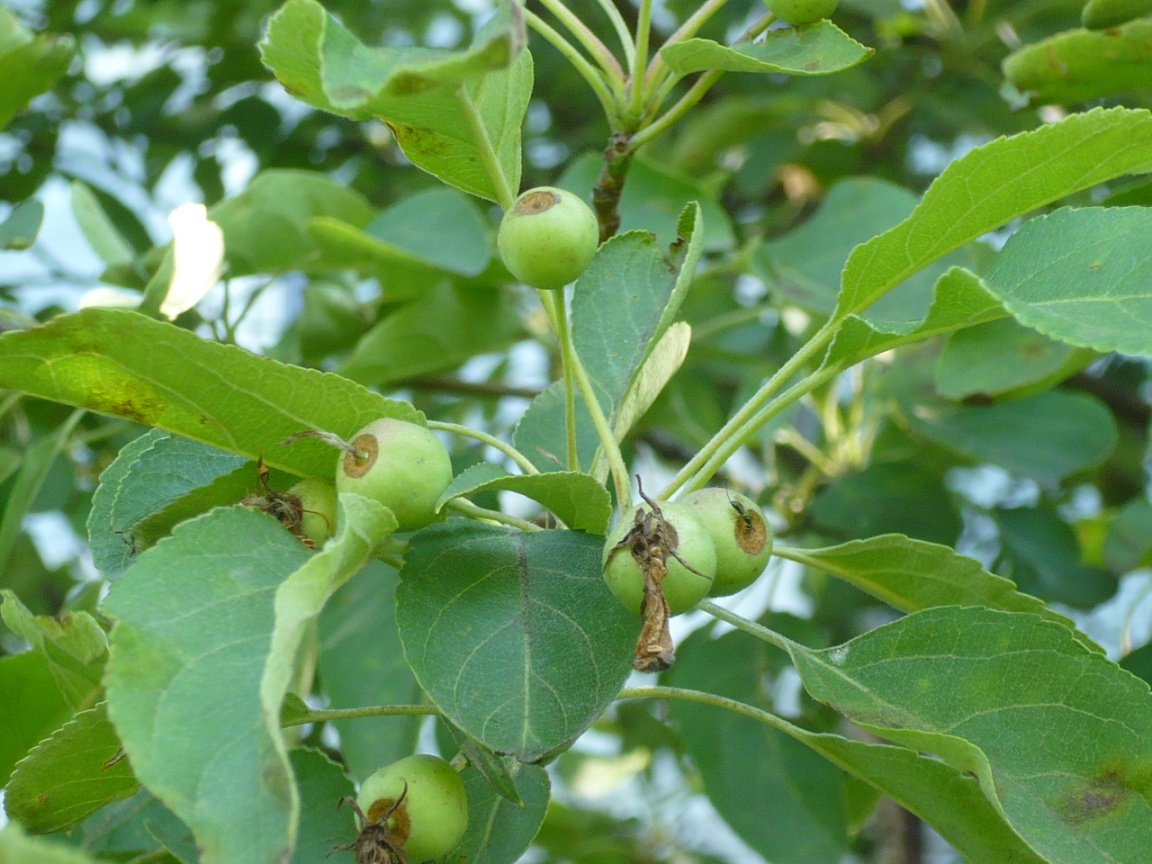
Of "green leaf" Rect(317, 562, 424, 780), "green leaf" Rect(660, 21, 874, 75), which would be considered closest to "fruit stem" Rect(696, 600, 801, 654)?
"green leaf" Rect(660, 21, 874, 75)

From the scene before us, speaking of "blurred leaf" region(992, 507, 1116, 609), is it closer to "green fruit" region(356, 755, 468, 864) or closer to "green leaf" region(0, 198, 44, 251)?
"green fruit" region(356, 755, 468, 864)

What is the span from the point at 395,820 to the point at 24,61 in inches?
49.0

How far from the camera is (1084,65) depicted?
4.83 ft

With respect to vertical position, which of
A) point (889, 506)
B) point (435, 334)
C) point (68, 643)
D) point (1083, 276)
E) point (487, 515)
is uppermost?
point (1083, 276)

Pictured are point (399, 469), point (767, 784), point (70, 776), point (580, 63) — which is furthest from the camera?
point (767, 784)

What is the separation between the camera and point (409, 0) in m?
3.06

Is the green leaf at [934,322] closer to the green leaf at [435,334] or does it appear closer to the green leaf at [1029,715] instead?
the green leaf at [1029,715]

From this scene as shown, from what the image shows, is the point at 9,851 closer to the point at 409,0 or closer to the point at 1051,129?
the point at 1051,129

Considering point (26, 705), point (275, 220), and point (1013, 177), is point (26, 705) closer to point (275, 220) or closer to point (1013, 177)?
point (275, 220)

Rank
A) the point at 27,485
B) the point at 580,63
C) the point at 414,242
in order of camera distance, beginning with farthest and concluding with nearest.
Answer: the point at 414,242 < the point at 27,485 < the point at 580,63

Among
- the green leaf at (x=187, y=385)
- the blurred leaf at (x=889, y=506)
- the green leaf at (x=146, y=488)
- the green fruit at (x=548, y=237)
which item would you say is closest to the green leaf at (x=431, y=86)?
the green fruit at (x=548, y=237)

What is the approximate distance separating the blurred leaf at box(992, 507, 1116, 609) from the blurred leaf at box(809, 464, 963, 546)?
0.09 meters

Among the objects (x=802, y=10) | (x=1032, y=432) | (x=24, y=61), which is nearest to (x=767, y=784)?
(x=1032, y=432)

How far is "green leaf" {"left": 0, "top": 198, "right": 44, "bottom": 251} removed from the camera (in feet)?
5.04
